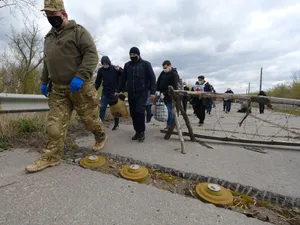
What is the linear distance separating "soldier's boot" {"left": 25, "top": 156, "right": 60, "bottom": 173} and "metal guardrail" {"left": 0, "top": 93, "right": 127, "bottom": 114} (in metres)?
1.55

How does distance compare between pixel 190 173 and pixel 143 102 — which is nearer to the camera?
pixel 190 173

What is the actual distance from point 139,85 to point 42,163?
2.14 m

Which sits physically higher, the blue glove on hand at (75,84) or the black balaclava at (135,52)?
the black balaclava at (135,52)

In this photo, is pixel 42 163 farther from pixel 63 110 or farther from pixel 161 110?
pixel 161 110

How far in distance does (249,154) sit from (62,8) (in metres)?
3.57

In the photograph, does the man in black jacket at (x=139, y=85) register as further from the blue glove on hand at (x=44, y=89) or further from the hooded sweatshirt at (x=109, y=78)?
the blue glove on hand at (x=44, y=89)

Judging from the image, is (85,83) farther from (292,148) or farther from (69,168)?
(292,148)

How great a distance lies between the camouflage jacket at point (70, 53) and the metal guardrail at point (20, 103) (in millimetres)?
1365

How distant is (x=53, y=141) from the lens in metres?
2.36

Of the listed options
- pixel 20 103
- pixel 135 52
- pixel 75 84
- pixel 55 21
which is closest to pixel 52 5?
pixel 55 21

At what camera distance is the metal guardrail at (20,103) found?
3102 mm

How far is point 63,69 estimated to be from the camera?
238cm

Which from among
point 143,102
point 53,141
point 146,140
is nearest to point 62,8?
point 53,141

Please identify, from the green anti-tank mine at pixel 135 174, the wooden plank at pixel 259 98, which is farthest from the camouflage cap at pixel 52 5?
the wooden plank at pixel 259 98
